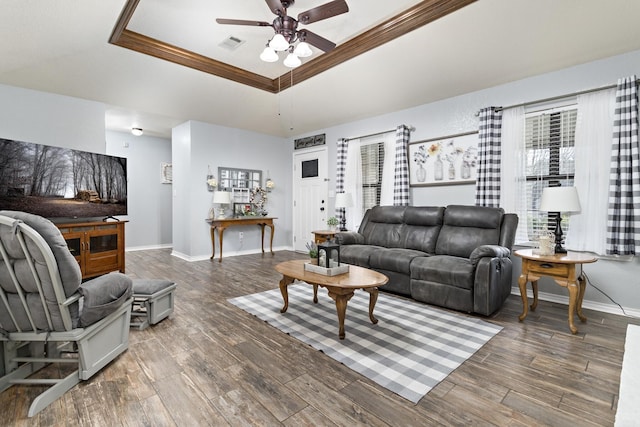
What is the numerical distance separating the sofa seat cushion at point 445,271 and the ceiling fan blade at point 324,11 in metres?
2.47

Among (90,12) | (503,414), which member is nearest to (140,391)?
(503,414)

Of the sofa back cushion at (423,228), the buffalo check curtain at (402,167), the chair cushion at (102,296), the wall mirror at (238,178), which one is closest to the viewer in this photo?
the chair cushion at (102,296)

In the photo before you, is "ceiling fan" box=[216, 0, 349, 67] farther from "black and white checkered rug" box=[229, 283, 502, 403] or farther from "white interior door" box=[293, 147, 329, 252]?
"white interior door" box=[293, 147, 329, 252]

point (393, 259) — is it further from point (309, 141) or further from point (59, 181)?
point (59, 181)

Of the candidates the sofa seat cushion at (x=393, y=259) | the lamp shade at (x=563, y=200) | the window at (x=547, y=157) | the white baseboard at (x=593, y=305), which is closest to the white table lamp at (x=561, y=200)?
the lamp shade at (x=563, y=200)

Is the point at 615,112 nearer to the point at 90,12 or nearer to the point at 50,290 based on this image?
the point at 50,290

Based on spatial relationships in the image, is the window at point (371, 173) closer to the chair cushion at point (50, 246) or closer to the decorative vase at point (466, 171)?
the decorative vase at point (466, 171)

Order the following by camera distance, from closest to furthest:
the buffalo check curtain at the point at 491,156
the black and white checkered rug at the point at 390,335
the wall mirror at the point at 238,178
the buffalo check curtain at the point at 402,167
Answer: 1. the black and white checkered rug at the point at 390,335
2. the buffalo check curtain at the point at 491,156
3. the buffalo check curtain at the point at 402,167
4. the wall mirror at the point at 238,178

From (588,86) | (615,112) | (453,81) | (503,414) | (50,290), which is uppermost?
(453,81)

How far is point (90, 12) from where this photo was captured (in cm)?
279

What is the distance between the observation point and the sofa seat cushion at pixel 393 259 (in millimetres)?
3393

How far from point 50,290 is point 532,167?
454 cm

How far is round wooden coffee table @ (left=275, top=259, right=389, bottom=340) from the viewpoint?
2.36 metres

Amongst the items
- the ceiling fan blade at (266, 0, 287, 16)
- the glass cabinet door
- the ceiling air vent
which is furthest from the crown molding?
the glass cabinet door
